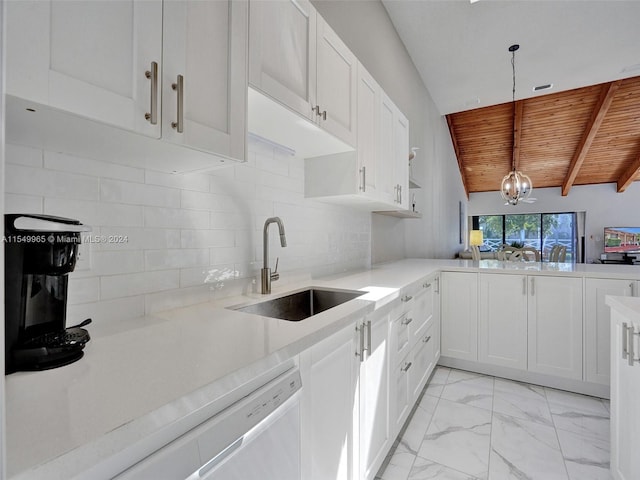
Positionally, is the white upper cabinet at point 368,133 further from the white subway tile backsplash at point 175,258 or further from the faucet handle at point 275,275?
the white subway tile backsplash at point 175,258

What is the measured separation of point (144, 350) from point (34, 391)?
221 millimetres

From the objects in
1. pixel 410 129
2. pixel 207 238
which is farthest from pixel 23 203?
pixel 410 129

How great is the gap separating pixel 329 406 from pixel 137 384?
0.67m

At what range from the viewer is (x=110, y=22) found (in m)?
0.67

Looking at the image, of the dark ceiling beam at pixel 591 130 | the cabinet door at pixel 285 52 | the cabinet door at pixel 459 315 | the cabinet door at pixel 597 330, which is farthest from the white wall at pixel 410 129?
the dark ceiling beam at pixel 591 130

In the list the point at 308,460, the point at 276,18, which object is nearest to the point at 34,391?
the point at 308,460

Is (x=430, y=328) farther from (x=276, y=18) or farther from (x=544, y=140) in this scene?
(x=544, y=140)

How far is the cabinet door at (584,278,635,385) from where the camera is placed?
2.25m

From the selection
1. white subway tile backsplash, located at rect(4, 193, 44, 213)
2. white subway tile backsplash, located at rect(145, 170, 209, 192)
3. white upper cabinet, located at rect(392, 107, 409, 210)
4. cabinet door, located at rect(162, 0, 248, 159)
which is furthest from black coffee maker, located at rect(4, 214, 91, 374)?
white upper cabinet, located at rect(392, 107, 409, 210)

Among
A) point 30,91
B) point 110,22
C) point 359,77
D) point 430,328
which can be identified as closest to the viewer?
point 30,91

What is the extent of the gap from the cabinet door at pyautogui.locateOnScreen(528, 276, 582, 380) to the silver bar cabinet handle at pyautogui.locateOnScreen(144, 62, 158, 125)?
2.82m

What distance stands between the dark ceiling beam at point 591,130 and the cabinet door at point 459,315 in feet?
16.8

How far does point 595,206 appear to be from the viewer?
8.56m

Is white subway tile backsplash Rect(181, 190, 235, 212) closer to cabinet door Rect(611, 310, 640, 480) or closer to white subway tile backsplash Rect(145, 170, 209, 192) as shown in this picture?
white subway tile backsplash Rect(145, 170, 209, 192)
